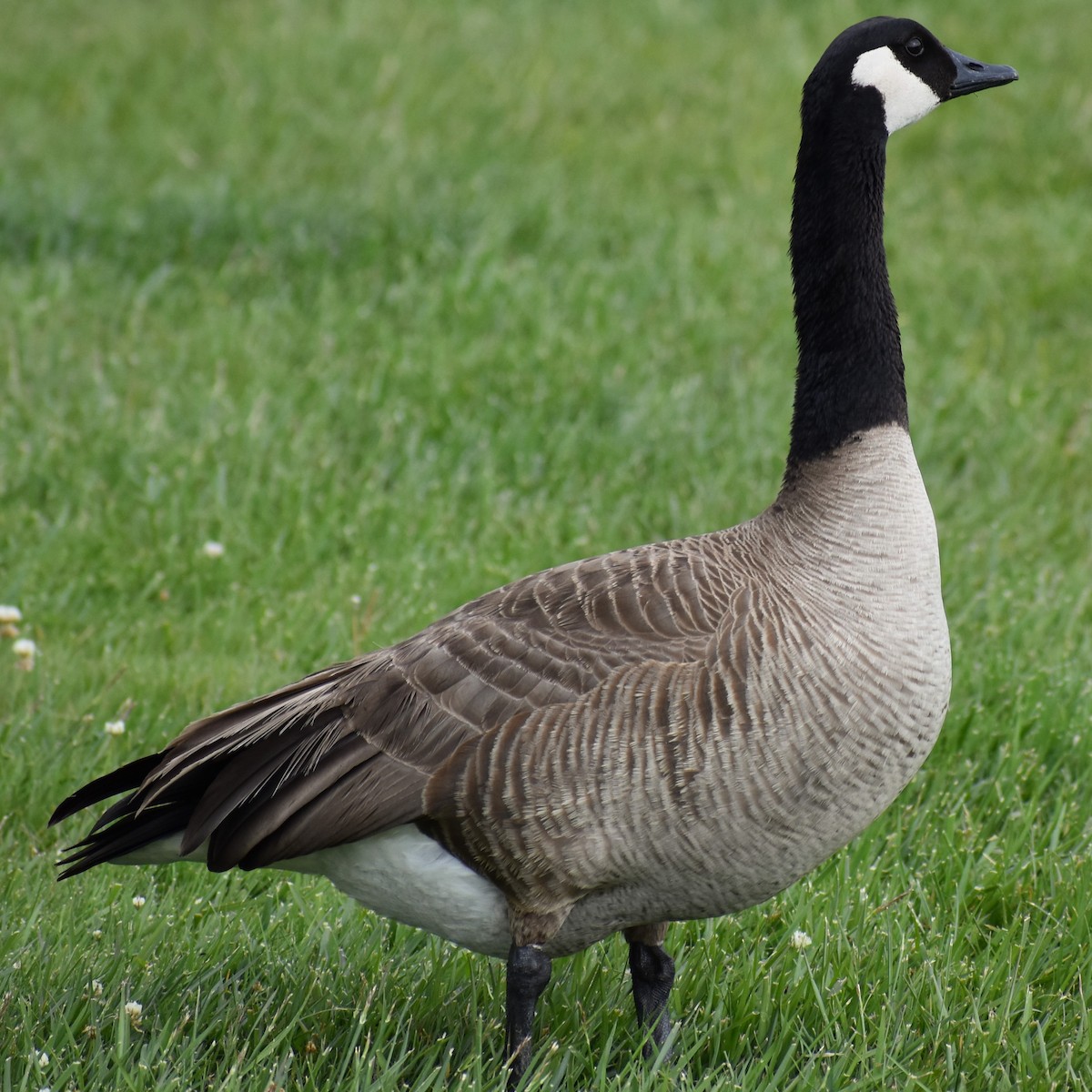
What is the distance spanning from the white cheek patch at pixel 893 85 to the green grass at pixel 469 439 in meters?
2.20

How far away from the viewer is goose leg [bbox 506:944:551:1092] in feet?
12.0

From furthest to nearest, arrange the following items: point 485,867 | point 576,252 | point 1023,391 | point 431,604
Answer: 1. point 576,252
2. point 1023,391
3. point 431,604
4. point 485,867

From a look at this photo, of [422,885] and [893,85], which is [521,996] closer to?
[422,885]

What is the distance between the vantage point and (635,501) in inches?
273

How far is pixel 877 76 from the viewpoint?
13.3 ft

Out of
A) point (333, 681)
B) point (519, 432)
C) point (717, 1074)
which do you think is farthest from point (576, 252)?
point (717, 1074)

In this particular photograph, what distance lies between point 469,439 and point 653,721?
3.95 metres

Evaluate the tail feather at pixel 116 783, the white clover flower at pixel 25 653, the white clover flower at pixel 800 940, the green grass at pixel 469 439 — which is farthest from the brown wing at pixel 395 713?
the white clover flower at pixel 25 653

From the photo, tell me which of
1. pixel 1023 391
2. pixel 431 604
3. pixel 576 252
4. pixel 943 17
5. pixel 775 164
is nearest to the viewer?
pixel 431 604

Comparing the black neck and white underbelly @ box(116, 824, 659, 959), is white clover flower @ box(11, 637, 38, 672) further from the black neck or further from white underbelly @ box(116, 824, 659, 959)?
the black neck

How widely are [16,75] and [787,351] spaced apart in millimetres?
6167

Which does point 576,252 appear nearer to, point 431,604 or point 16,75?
point 431,604

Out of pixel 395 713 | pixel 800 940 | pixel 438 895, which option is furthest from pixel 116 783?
pixel 800 940

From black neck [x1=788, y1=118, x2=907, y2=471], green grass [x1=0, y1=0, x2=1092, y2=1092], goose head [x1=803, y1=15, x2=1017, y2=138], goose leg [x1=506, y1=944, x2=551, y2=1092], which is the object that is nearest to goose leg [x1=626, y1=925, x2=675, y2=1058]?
green grass [x1=0, y1=0, x2=1092, y2=1092]
